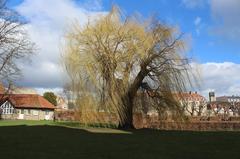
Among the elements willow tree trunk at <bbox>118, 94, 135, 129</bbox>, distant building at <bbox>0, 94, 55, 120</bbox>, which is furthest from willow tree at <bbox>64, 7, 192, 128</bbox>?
distant building at <bbox>0, 94, 55, 120</bbox>

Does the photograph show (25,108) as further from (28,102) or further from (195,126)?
(195,126)

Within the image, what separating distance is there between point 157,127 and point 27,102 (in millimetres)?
46560

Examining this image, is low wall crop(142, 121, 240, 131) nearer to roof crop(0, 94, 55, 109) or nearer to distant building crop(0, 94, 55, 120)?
distant building crop(0, 94, 55, 120)

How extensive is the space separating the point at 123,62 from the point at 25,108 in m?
49.8

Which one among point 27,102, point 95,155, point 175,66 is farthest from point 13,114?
point 95,155

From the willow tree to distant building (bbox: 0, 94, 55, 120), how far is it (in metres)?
44.5

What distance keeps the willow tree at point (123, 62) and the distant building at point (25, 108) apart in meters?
44.5

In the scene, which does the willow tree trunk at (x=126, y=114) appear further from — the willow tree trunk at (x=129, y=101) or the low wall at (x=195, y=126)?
the low wall at (x=195, y=126)

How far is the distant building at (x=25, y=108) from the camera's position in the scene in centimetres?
7506

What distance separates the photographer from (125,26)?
31422 mm

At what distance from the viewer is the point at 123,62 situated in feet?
101

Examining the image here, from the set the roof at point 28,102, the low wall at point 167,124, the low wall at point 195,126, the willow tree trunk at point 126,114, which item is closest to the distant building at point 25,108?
the roof at point 28,102

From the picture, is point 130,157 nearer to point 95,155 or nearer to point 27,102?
point 95,155

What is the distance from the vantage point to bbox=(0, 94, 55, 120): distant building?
75.1 metres
